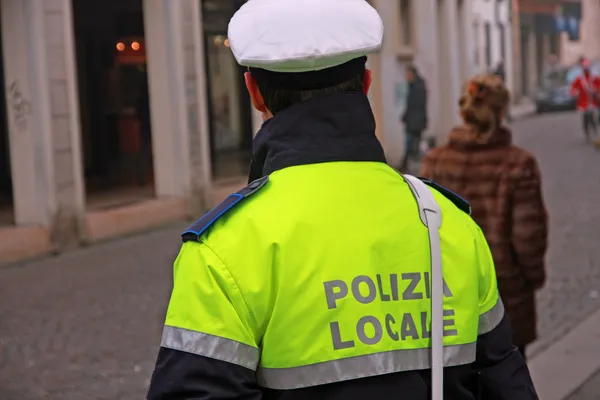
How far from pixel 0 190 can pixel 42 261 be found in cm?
294

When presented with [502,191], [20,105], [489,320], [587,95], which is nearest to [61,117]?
[20,105]

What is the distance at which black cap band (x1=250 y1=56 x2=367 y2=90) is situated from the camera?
1.98m

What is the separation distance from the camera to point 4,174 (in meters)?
14.4

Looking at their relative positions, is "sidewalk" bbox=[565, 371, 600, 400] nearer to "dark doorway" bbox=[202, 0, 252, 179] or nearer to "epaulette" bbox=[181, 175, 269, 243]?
"epaulette" bbox=[181, 175, 269, 243]

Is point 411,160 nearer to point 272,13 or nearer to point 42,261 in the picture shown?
point 42,261

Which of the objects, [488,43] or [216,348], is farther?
[488,43]

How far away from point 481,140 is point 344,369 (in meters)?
3.14

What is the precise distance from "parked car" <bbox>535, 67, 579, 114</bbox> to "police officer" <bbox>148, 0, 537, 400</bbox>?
37476mm

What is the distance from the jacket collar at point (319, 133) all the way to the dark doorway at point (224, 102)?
14.1 meters

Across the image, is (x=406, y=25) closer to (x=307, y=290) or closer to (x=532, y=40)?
(x=307, y=290)

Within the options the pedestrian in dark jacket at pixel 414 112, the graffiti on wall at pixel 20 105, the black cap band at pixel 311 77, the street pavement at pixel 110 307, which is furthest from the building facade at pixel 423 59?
the black cap band at pixel 311 77

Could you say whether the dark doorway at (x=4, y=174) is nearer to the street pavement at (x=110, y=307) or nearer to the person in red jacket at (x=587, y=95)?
the street pavement at (x=110, y=307)

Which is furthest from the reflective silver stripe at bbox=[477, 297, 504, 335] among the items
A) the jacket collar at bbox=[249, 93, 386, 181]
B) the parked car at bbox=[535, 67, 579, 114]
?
the parked car at bbox=[535, 67, 579, 114]

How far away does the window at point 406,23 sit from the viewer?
2173cm
